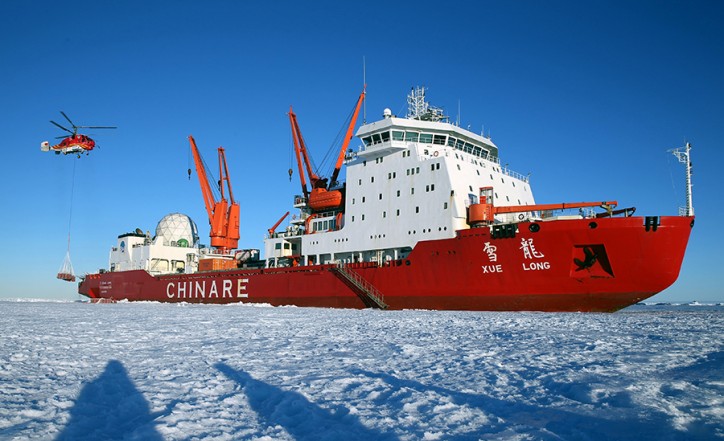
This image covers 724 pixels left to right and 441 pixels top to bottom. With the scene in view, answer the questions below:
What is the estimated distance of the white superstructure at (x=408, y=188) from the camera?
72.4ft

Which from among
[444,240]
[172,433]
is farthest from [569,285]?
[172,433]

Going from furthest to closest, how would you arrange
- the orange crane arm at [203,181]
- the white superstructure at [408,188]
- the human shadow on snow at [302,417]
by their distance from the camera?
the orange crane arm at [203,181] < the white superstructure at [408,188] < the human shadow on snow at [302,417]

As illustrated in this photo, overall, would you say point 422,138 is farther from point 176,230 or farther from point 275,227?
point 176,230

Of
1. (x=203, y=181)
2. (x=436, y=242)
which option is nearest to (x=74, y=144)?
(x=203, y=181)

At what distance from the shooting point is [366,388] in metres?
5.68

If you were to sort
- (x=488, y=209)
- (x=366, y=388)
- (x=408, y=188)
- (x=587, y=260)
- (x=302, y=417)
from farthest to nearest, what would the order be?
(x=408, y=188) → (x=488, y=209) → (x=587, y=260) → (x=366, y=388) → (x=302, y=417)

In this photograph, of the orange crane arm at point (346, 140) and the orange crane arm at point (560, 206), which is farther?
the orange crane arm at point (346, 140)

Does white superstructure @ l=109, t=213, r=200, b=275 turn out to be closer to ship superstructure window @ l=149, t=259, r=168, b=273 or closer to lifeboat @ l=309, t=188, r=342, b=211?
ship superstructure window @ l=149, t=259, r=168, b=273

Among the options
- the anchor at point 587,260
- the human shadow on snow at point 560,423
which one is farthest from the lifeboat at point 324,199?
the human shadow on snow at point 560,423

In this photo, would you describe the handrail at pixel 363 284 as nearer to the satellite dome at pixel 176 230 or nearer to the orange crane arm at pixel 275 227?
the orange crane arm at pixel 275 227

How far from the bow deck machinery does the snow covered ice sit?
319 inches

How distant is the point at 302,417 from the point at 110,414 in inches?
75.1

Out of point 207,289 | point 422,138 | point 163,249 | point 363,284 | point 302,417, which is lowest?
point 302,417

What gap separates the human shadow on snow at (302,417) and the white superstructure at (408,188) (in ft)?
53.9
